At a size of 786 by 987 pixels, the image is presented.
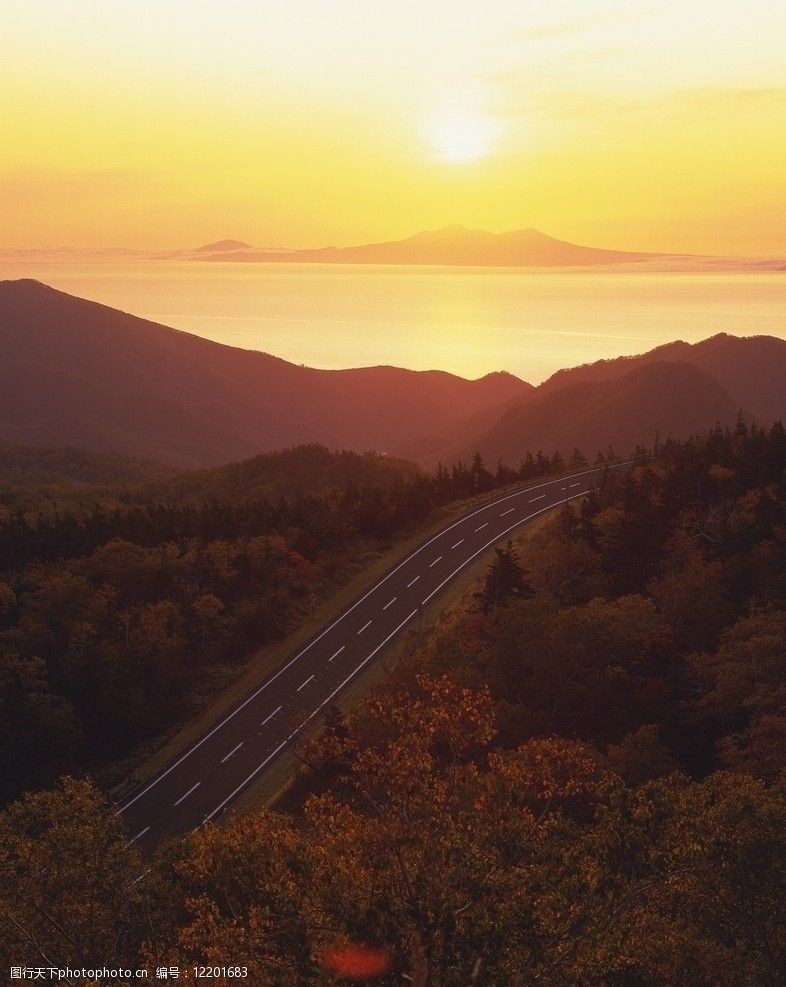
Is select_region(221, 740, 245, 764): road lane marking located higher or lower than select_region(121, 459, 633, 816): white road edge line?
lower

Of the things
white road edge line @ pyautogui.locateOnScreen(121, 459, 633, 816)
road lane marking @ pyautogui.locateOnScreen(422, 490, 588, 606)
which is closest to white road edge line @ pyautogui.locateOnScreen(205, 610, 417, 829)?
white road edge line @ pyautogui.locateOnScreen(121, 459, 633, 816)

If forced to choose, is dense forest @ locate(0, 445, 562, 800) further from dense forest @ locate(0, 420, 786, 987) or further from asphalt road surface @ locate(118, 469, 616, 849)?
dense forest @ locate(0, 420, 786, 987)

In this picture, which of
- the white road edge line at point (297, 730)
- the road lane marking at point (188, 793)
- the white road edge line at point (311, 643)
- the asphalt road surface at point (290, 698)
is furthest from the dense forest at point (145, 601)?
the white road edge line at point (297, 730)

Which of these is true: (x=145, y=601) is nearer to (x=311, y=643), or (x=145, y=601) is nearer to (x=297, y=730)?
(x=311, y=643)

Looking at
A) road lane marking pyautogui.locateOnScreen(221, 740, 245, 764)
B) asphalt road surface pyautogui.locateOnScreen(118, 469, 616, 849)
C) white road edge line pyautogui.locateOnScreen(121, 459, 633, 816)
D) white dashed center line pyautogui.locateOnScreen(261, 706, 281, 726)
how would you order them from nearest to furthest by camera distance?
asphalt road surface pyautogui.locateOnScreen(118, 469, 616, 849) < white road edge line pyautogui.locateOnScreen(121, 459, 633, 816) < road lane marking pyautogui.locateOnScreen(221, 740, 245, 764) < white dashed center line pyautogui.locateOnScreen(261, 706, 281, 726)

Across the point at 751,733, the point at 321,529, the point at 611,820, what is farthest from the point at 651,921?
the point at 321,529

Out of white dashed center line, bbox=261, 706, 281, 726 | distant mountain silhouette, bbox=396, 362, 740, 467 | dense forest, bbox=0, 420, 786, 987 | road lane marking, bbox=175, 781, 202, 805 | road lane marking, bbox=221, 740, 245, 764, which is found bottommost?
road lane marking, bbox=175, 781, 202, 805
